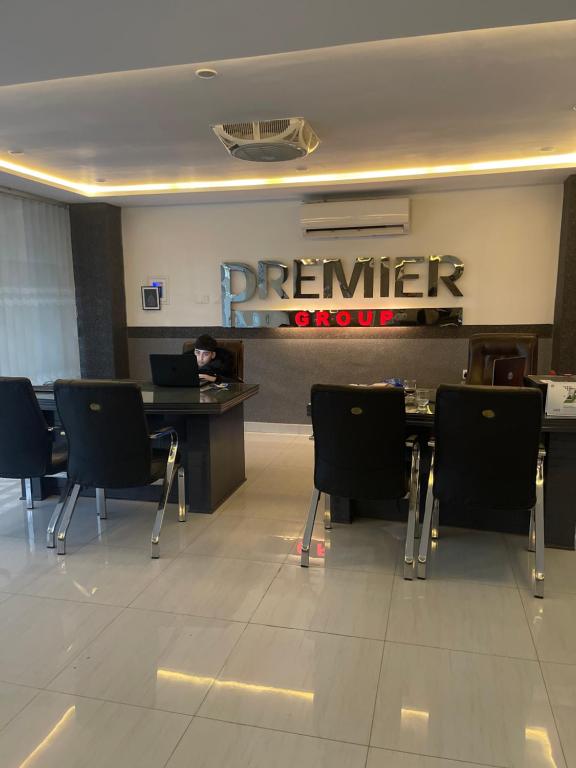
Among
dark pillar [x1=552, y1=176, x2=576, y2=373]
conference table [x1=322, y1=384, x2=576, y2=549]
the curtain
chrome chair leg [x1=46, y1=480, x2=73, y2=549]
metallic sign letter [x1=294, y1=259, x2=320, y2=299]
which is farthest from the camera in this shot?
metallic sign letter [x1=294, y1=259, x2=320, y2=299]

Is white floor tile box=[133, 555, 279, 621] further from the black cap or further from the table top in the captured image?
the black cap

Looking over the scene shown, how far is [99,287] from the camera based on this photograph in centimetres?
625

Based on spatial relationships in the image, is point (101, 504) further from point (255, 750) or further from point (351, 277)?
point (351, 277)

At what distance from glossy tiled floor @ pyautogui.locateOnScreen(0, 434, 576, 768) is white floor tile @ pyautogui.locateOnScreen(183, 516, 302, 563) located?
14mm

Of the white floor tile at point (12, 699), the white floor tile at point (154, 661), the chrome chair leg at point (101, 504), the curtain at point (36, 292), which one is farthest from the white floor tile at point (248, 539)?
the curtain at point (36, 292)

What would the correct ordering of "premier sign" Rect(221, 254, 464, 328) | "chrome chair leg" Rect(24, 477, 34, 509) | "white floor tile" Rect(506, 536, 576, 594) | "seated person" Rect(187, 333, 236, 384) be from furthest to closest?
"premier sign" Rect(221, 254, 464, 328)
"seated person" Rect(187, 333, 236, 384)
"chrome chair leg" Rect(24, 477, 34, 509)
"white floor tile" Rect(506, 536, 576, 594)

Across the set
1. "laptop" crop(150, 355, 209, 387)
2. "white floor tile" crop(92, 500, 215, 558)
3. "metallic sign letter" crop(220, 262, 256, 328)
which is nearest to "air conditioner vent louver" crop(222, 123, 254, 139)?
"laptop" crop(150, 355, 209, 387)

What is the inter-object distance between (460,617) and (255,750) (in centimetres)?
117

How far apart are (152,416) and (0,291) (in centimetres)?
261

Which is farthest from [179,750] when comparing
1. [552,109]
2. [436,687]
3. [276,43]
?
[552,109]

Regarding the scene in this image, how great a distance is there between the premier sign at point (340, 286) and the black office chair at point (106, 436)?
10.5 ft

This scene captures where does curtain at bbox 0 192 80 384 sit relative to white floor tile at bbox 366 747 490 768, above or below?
above

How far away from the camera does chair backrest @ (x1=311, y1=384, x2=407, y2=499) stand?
2.76 metres

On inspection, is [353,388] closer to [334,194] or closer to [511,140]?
[511,140]
